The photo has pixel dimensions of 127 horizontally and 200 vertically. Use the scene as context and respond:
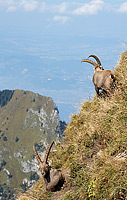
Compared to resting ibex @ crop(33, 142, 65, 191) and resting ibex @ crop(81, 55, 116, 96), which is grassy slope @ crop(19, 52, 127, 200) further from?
resting ibex @ crop(81, 55, 116, 96)

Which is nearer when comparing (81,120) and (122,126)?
(122,126)

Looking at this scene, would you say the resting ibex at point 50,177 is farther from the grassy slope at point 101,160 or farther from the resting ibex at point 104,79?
the resting ibex at point 104,79

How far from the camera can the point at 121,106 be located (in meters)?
9.04

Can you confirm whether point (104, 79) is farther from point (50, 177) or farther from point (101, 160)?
point (101, 160)

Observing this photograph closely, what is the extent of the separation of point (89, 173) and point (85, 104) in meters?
8.19

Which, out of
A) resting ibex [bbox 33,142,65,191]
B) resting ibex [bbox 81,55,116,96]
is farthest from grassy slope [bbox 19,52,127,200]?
resting ibex [bbox 81,55,116,96]

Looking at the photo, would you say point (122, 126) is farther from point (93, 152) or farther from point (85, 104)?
point (85, 104)

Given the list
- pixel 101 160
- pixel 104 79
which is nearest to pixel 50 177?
pixel 101 160

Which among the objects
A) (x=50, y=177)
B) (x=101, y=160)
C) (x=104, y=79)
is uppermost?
(x=104, y=79)

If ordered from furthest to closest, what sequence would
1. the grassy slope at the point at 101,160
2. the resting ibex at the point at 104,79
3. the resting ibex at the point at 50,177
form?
the resting ibex at the point at 104,79 → the resting ibex at the point at 50,177 → the grassy slope at the point at 101,160

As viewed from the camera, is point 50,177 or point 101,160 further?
point 50,177

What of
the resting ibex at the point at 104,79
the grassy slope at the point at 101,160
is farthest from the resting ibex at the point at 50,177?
the resting ibex at the point at 104,79

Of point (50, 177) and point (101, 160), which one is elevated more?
point (50, 177)

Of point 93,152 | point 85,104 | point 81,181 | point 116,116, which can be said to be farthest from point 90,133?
point 85,104
